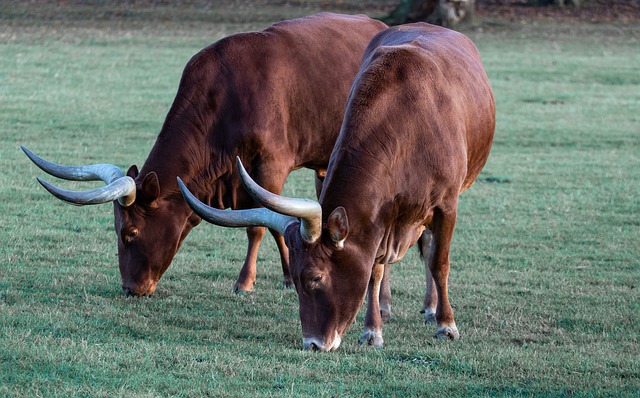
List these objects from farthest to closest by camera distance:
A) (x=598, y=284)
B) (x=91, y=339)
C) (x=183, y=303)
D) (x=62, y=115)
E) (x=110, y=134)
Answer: (x=62, y=115), (x=110, y=134), (x=598, y=284), (x=183, y=303), (x=91, y=339)

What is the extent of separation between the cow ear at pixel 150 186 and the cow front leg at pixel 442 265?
200 cm

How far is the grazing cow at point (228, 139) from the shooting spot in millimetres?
7492

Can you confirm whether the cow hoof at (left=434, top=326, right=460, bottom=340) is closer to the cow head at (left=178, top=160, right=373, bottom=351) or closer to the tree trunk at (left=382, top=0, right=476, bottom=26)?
the cow head at (left=178, top=160, right=373, bottom=351)

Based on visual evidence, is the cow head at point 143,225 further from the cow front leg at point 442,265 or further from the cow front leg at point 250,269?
the cow front leg at point 442,265

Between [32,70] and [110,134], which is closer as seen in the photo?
[110,134]

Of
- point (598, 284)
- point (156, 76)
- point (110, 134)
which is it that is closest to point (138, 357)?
point (598, 284)

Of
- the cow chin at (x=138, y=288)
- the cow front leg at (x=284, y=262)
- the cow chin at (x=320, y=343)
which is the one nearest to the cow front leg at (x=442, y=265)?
the cow chin at (x=320, y=343)

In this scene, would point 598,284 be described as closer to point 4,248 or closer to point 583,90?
point 4,248

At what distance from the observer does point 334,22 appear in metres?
9.12

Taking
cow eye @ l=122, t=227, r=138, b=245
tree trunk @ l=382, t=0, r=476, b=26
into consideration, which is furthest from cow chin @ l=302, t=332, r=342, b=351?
tree trunk @ l=382, t=0, r=476, b=26

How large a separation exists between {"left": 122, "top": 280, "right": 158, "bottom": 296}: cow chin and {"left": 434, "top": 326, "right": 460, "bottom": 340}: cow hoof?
2125mm

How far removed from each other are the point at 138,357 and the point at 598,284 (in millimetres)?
3914

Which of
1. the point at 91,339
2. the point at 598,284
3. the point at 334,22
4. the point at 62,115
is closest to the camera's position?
the point at 91,339

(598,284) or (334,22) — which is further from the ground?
(334,22)
